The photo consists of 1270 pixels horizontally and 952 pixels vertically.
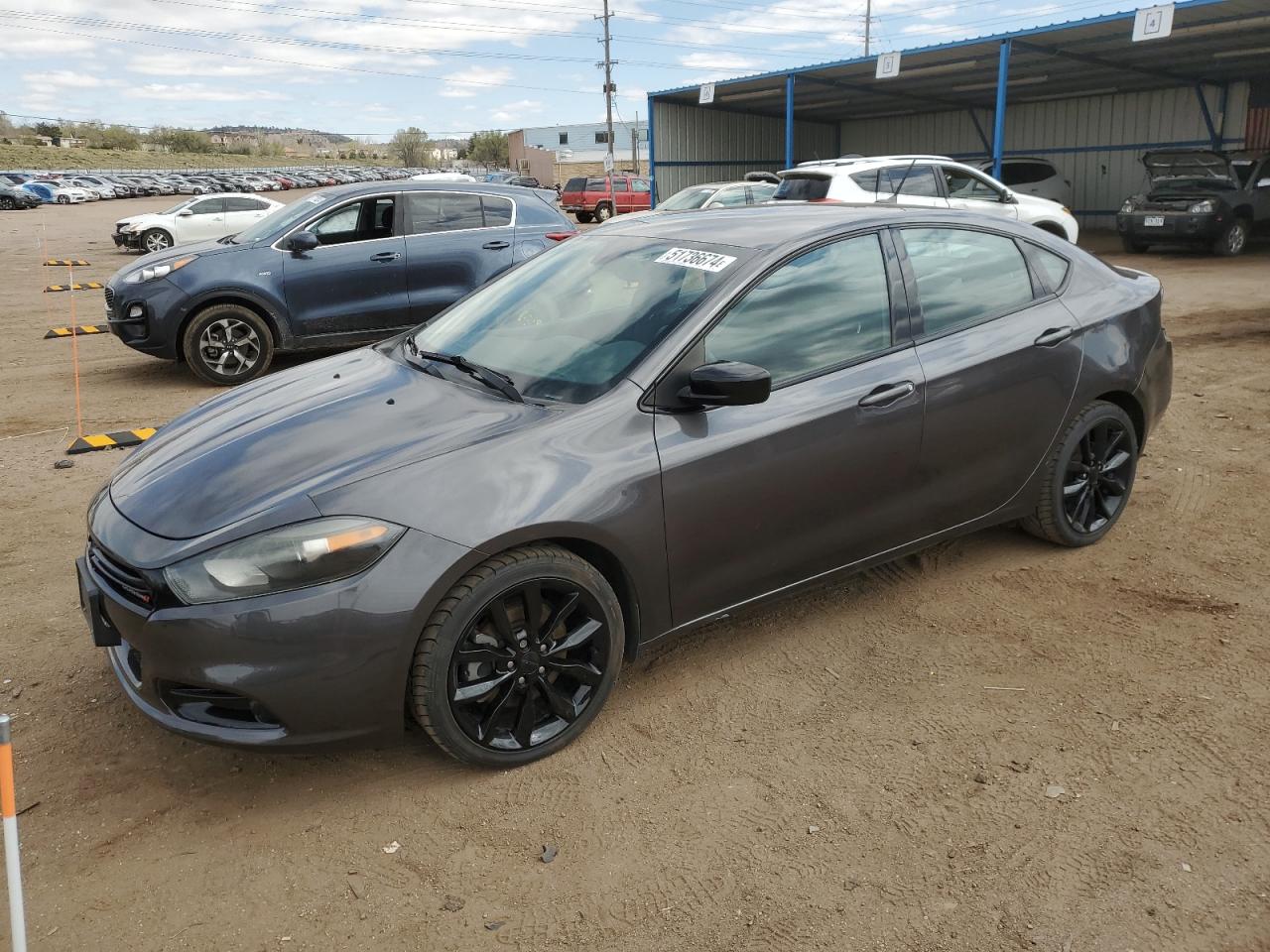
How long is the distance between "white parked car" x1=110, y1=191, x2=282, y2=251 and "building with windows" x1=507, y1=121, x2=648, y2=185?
49114 millimetres

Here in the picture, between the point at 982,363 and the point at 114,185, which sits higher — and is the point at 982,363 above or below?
below

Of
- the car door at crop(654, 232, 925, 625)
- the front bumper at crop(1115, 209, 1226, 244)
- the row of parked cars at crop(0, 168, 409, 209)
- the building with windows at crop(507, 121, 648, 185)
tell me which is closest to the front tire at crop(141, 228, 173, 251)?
the front bumper at crop(1115, 209, 1226, 244)

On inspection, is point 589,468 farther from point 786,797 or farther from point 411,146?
point 411,146

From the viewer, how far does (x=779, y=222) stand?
153 inches

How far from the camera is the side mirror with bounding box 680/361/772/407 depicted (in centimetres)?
313

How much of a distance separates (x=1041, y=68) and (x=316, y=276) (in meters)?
19.9

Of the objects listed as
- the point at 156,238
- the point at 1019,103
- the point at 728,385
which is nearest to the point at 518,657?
the point at 728,385

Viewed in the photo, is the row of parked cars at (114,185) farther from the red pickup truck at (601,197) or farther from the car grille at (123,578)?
the car grille at (123,578)

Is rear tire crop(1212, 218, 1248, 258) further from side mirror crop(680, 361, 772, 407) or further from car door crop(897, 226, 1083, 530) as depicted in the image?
side mirror crop(680, 361, 772, 407)

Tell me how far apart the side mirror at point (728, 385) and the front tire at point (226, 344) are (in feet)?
21.4

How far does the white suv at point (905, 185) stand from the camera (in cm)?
1359

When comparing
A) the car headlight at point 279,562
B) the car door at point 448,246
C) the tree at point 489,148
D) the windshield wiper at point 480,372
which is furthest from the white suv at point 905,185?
the tree at point 489,148

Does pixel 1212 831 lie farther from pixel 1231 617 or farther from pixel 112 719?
pixel 112 719

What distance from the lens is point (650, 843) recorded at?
2.81m
